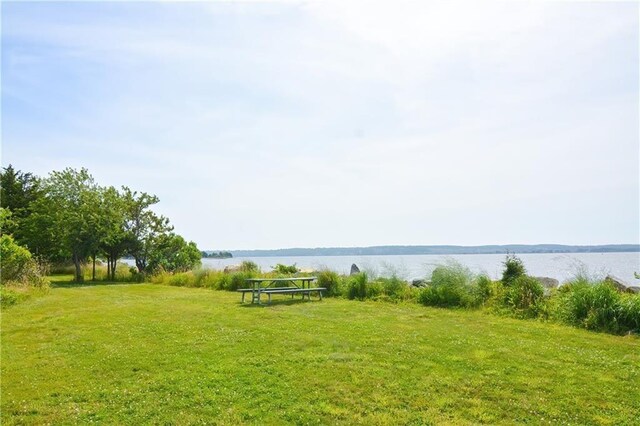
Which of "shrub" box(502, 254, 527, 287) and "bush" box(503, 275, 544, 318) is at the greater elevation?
"shrub" box(502, 254, 527, 287)

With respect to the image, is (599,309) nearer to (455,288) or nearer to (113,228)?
(455,288)

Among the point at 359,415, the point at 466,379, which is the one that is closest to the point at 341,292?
the point at 466,379

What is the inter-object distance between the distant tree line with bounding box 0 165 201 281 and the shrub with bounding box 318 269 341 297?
1085 centimetres

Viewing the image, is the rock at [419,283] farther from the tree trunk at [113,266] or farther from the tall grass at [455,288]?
the tree trunk at [113,266]

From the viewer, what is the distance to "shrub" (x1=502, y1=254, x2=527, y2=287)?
40.5 ft

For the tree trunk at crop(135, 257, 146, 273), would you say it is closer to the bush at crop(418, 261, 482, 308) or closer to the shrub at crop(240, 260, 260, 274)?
the shrub at crop(240, 260, 260, 274)

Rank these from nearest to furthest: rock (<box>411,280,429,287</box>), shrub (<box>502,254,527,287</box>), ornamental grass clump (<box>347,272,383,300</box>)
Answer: shrub (<box>502,254,527,287</box>)
rock (<box>411,280,429,287</box>)
ornamental grass clump (<box>347,272,383,300</box>)

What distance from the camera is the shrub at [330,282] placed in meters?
15.1

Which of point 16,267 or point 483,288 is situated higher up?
point 16,267

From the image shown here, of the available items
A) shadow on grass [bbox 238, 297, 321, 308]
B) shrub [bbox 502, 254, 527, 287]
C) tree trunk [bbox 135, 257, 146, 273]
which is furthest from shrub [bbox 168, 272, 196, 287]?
shrub [bbox 502, 254, 527, 287]

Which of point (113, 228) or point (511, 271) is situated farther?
point (113, 228)

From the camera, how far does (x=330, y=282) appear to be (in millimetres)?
15391

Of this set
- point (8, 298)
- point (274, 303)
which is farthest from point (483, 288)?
point (8, 298)

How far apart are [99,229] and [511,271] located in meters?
18.0
